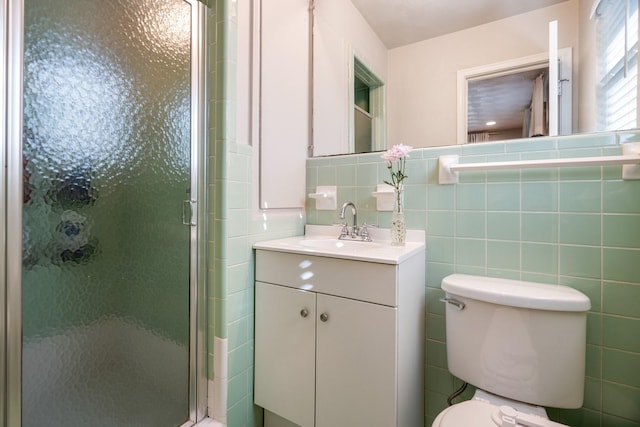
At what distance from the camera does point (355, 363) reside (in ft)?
3.52

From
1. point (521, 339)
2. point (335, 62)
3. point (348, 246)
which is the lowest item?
point (521, 339)

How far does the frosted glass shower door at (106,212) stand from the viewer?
0.83 metres

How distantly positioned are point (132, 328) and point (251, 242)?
1.69ft

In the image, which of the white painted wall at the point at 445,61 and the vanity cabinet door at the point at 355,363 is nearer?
the vanity cabinet door at the point at 355,363

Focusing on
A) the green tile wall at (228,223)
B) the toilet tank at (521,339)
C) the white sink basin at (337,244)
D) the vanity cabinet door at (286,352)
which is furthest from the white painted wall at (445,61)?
the vanity cabinet door at (286,352)

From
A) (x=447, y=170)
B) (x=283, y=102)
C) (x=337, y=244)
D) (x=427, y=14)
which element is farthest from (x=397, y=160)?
(x=427, y=14)

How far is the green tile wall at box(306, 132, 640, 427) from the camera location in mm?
1019

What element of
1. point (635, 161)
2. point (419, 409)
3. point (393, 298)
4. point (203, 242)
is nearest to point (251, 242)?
point (203, 242)

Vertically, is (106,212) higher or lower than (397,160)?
lower

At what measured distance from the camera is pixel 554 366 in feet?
3.17

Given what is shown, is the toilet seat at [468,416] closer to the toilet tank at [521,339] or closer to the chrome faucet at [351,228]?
the toilet tank at [521,339]

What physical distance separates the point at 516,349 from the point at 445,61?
4.05 feet

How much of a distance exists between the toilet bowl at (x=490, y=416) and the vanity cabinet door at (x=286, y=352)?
1.57 ft

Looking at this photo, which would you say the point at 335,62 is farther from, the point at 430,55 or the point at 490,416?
the point at 490,416
